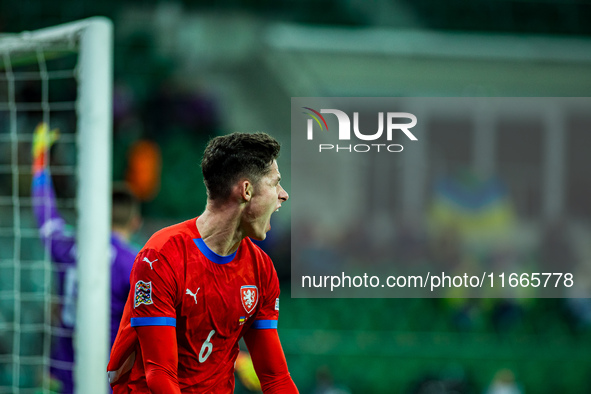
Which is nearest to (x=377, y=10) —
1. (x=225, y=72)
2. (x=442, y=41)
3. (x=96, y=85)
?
(x=442, y=41)

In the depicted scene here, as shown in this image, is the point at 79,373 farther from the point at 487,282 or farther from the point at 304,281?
the point at 487,282

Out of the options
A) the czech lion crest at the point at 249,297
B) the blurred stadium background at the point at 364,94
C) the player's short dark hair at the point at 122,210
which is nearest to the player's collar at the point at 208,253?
the czech lion crest at the point at 249,297

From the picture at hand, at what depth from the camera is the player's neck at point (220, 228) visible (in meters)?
1.85

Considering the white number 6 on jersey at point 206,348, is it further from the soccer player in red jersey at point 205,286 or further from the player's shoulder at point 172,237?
the player's shoulder at point 172,237

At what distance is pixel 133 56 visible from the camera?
23.3ft

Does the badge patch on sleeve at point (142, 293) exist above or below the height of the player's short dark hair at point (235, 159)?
below

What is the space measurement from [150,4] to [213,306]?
619 centimetres

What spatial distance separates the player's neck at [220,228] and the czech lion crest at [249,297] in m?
0.12

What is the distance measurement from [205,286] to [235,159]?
1.13ft

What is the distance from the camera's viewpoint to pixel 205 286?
1829 mm

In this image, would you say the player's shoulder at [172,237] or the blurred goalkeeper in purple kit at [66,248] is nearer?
the player's shoulder at [172,237]

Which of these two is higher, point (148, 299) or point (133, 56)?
point (133, 56)

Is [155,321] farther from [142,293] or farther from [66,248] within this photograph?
[66,248]

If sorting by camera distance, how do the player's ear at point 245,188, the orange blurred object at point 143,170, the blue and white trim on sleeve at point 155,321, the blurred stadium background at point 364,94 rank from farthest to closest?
the orange blurred object at point 143,170 < the blurred stadium background at point 364,94 < the player's ear at point 245,188 < the blue and white trim on sleeve at point 155,321
